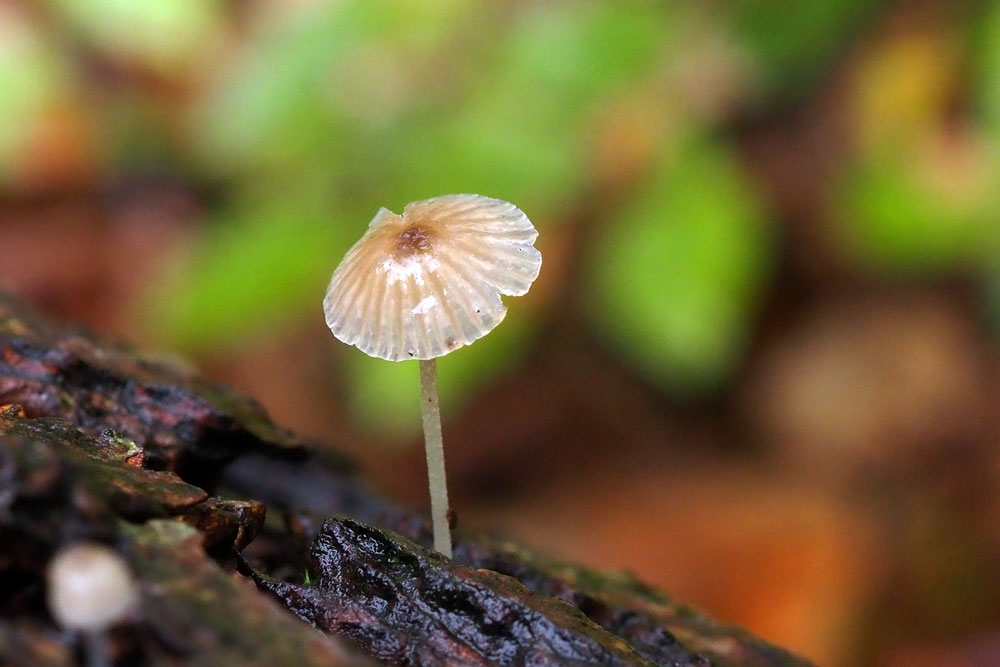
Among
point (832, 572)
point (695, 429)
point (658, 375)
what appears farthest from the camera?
point (695, 429)

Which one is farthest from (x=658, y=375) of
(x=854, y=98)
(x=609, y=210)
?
(x=854, y=98)

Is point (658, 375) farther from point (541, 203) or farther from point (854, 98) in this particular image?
point (854, 98)

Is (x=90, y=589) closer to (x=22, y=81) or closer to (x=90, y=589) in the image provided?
(x=90, y=589)

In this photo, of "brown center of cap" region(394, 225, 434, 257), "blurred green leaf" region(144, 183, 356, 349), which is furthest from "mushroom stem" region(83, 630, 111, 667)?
"blurred green leaf" region(144, 183, 356, 349)

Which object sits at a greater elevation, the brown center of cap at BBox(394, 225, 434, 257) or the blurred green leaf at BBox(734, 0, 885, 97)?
the blurred green leaf at BBox(734, 0, 885, 97)

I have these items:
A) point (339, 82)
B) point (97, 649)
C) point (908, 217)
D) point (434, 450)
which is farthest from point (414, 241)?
point (908, 217)

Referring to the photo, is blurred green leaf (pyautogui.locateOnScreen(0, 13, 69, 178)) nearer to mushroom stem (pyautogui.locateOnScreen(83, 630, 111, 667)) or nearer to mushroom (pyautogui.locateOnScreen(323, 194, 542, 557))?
mushroom (pyautogui.locateOnScreen(323, 194, 542, 557))
